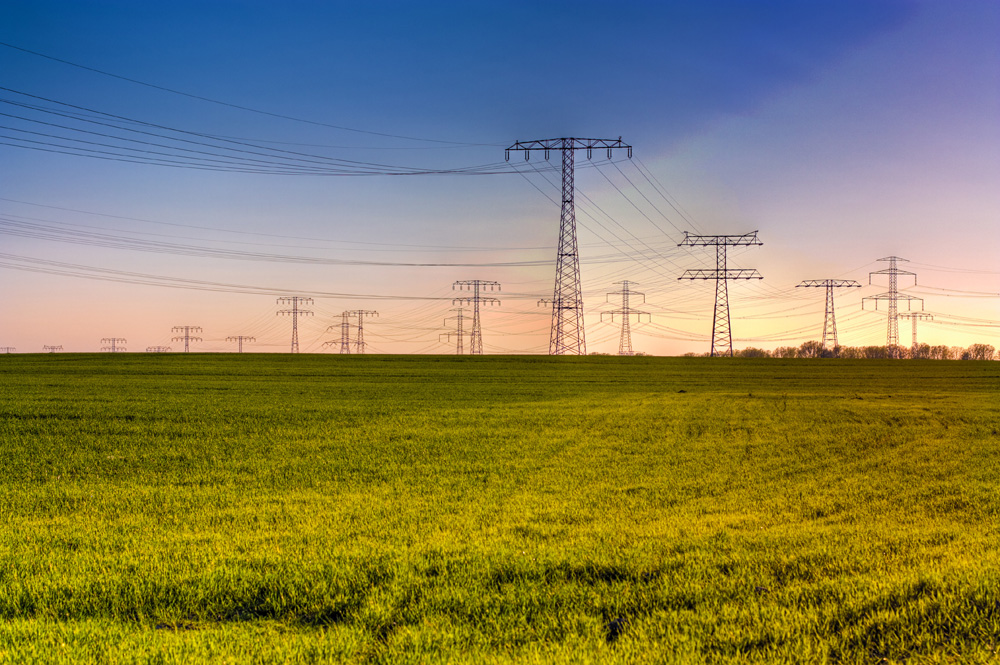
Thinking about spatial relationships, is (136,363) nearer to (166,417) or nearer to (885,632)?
(166,417)

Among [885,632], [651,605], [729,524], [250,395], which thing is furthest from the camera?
[250,395]

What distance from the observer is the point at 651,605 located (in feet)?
20.9

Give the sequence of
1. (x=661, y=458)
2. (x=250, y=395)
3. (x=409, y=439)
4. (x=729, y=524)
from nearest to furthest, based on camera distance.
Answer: (x=729, y=524)
(x=661, y=458)
(x=409, y=439)
(x=250, y=395)

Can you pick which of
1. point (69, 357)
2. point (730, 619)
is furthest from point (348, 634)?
point (69, 357)

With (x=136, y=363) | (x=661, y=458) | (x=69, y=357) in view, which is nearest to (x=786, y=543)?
(x=661, y=458)

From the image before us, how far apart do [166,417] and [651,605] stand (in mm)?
21054

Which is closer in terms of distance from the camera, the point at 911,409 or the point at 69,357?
the point at 911,409

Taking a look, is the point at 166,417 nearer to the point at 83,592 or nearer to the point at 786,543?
the point at 83,592

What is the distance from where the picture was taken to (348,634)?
232 inches

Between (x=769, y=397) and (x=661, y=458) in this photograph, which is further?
(x=769, y=397)

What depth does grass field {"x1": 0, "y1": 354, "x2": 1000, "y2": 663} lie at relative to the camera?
5.73m

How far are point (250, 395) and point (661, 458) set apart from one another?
23578 millimetres

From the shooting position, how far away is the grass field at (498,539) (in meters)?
5.73

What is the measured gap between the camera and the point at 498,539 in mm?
8516
